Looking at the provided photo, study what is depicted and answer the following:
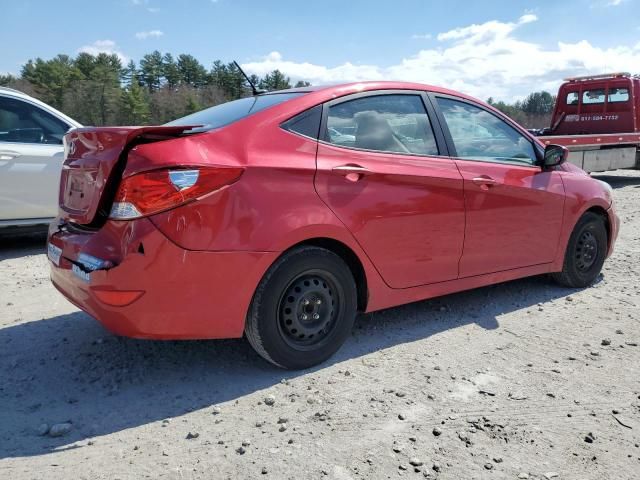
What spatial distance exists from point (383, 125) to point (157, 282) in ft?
5.78

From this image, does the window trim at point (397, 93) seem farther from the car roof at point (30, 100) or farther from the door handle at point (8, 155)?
the door handle at point (8, 155)

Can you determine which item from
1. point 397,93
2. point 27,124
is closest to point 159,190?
point 397,93

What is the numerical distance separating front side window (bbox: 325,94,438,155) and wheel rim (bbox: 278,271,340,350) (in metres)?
0.85

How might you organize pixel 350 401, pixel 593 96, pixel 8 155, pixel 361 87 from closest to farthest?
pixel 350 401 < pixel 361 87 < pixel 8 155 < pixel 593 96

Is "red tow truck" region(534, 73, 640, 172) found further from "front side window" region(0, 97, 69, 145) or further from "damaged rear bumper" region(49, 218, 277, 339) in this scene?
"damaged rear bumper" region(49, 218, 277, 339)

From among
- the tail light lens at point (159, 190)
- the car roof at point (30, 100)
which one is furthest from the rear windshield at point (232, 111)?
the car roof at point (30, 100)

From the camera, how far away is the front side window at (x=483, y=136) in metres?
3.85

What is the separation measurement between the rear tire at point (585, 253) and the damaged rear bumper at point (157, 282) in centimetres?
304

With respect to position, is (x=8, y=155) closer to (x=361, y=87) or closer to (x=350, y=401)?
(x=361, y=87)

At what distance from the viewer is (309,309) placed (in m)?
3.13

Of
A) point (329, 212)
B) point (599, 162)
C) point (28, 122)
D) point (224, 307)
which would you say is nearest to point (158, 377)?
point (224, 307)

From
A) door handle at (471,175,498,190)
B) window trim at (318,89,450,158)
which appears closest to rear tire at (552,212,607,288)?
door handle at (471,175,498,190)

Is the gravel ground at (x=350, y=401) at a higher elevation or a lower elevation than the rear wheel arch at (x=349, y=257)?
lower

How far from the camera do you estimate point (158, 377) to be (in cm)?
311
